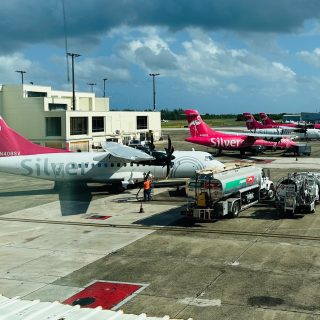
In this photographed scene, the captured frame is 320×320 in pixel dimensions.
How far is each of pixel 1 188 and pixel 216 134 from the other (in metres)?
38.4

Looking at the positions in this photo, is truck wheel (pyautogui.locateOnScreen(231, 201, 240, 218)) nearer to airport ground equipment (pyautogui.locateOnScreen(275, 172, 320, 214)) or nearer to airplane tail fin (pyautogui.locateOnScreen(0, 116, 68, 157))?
airport ground equipment (pyautogui.locateOnScreen(275, 172, 320, 214))

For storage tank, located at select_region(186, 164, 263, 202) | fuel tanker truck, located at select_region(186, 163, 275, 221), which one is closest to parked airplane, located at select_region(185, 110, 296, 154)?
fuel tanker truck, located at select_region(186, 163, 275, 221)

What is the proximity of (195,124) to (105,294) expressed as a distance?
56.5 metres

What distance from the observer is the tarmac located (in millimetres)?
15750

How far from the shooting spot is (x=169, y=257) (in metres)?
20.9

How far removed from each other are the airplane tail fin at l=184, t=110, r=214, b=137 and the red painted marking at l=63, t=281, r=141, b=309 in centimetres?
5452

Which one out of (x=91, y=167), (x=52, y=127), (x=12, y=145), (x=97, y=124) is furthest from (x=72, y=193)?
(x=97, y=124)

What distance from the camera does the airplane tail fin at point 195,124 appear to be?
232 feet

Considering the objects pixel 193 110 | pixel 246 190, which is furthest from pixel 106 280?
pixel 193 110

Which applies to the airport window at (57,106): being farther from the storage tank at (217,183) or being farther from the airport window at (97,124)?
the storage tank at (217,183)

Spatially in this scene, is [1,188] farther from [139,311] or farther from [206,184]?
[139,311]

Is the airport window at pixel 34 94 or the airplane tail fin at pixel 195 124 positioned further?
the airport window at pixel 34 94

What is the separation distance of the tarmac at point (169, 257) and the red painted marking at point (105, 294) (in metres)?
0.38

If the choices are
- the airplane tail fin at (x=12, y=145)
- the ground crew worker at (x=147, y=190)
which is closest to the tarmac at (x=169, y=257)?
the ground crew worker at (x=147, y=190)
